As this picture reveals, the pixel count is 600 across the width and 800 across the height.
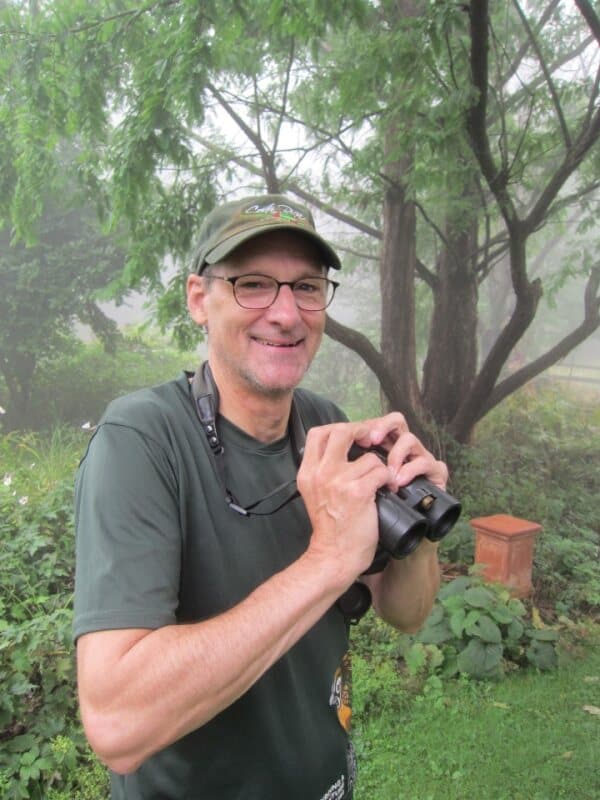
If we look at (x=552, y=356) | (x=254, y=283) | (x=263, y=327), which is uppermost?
(x=254, y=283)

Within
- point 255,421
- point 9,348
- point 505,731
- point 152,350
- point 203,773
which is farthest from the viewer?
point 152,350

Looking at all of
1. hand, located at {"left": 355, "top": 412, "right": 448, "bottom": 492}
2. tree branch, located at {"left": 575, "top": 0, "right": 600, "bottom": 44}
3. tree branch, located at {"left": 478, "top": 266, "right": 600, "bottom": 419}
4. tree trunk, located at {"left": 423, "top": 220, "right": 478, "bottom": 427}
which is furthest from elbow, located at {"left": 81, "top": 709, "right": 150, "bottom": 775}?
tree trunk, located at {"left": 423, "top": 220, "right": 478, "bottom": 427}

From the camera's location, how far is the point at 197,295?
4.97ft

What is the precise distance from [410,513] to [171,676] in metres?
0.51

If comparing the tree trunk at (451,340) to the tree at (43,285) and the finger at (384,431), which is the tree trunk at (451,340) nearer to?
the finger at (384,431)

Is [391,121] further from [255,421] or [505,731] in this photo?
[505,731]

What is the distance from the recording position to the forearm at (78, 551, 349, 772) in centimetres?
90

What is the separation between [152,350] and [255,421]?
12755 millimetres

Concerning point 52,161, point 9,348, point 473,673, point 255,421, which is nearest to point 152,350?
point 9,348

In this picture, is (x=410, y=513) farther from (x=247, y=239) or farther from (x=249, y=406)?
(x=247, y=239)

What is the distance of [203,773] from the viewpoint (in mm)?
1200

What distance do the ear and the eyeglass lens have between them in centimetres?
12

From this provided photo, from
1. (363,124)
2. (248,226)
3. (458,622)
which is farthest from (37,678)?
(363,124)

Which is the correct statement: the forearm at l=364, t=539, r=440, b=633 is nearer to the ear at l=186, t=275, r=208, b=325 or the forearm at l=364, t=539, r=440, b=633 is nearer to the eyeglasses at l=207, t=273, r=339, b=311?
the eyeglasses at l=207, t=273, r=339, b=311
